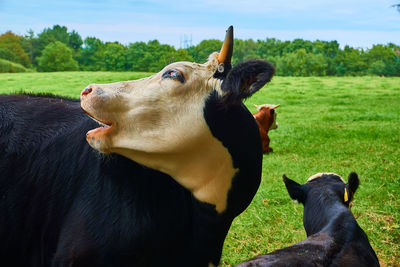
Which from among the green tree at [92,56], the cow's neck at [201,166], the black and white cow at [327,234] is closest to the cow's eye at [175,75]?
the cow's neck at [201,166]

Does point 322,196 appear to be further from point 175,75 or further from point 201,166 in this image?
point 175,75

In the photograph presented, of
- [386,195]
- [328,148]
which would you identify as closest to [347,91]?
[328,148]

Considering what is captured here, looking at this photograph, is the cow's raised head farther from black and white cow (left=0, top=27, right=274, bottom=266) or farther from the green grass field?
the green grass field

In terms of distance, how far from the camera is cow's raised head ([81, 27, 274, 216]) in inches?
97.9

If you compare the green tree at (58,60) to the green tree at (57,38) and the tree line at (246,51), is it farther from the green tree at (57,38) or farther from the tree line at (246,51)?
the green tree at (57,38)

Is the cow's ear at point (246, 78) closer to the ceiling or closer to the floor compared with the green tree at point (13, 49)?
closer to the floor

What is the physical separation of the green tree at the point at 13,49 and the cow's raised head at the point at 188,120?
216 ft

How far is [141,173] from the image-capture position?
2588 millimetres

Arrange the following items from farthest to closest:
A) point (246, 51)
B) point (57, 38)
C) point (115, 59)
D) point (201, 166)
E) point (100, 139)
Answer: point (57, 38) → point (246, 51) → point (115, 59) → point (201, 166) → point (100, 139)

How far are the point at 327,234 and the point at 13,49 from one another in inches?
2757

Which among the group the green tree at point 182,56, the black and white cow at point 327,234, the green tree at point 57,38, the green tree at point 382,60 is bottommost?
the black and white cow at point 327,234

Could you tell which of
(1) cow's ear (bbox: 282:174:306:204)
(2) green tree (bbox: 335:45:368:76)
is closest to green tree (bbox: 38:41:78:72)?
(2) green tree (bbox: 335:45:368:76)

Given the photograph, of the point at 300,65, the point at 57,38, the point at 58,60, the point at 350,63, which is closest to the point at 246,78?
the point at 300,65

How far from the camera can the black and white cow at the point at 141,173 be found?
2467mm
